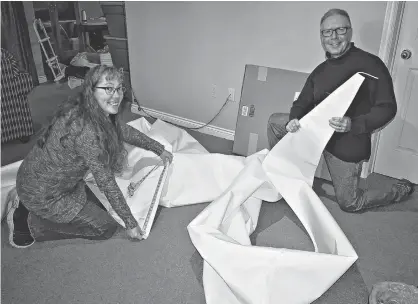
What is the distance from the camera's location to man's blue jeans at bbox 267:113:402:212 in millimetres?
2232

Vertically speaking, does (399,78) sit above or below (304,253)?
above

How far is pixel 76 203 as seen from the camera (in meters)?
2.05

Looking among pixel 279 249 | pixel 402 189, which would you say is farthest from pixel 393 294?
pixel 402 189

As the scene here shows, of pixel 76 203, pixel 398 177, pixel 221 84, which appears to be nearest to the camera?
pixel 76 203

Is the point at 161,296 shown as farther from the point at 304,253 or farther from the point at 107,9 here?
the point at 107,9

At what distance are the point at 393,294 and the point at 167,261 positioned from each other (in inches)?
39.9

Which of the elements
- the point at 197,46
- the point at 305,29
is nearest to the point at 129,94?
the point at 197,46

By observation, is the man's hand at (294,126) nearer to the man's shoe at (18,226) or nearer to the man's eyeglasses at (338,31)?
the man's eyeglasses at (338,31)

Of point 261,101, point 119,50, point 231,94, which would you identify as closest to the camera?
point 261,101

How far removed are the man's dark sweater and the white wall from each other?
48 cm

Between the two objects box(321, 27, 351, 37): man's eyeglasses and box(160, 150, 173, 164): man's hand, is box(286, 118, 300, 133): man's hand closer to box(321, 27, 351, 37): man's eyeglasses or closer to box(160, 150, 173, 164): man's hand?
box(321, 27, 351, 37): man's eyeglasses

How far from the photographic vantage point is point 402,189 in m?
2.38

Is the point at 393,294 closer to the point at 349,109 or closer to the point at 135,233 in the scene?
the point at 349,109

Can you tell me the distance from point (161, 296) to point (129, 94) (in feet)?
9.27
